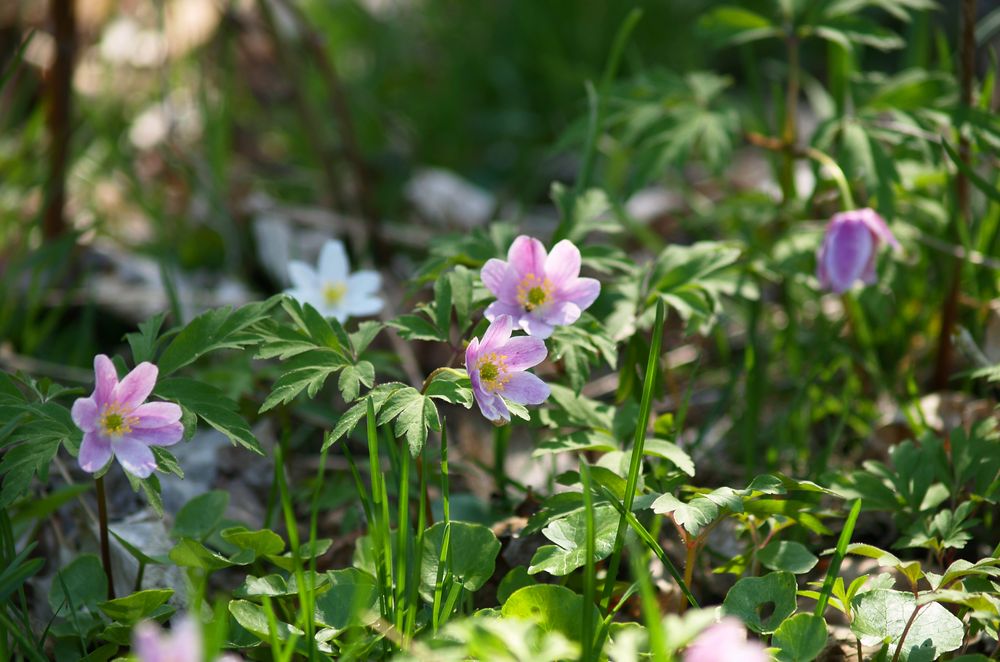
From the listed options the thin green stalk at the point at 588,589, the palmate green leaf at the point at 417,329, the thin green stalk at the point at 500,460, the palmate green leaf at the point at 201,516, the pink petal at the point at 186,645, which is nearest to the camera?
the pink petal at the point at 186,645

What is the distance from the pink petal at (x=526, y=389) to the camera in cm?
152

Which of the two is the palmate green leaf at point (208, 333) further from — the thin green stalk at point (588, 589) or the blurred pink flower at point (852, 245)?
the blurred pink flower at point (852, 245)

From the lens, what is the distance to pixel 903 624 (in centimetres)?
139

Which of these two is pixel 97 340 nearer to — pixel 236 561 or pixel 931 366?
pixel 236 561

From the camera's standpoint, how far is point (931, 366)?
7.79 ft

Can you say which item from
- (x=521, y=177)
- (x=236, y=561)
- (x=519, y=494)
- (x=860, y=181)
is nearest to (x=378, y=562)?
(x=236, y=561)

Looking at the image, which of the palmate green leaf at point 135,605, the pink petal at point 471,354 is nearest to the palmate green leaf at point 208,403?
the palmate green leaf at point 135,605

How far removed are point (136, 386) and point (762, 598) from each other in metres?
1.03

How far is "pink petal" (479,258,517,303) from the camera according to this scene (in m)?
1.61

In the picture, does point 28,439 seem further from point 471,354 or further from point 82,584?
point 471,354

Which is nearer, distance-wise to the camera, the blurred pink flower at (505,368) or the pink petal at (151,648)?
the pink petal at (151,648)

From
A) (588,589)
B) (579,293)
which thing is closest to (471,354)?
(579,293)

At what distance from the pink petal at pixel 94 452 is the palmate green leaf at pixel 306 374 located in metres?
0.24

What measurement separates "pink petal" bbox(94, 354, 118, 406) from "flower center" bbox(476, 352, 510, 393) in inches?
22.4
